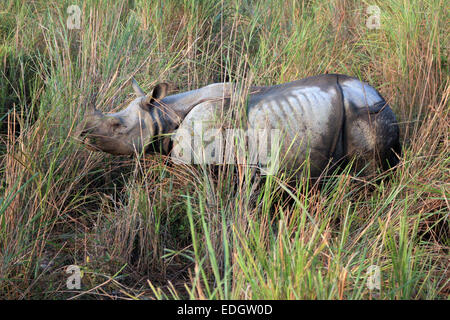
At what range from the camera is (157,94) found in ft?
10.4

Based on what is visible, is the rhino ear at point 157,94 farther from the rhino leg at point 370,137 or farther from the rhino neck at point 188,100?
the rhino leg at point 370,137

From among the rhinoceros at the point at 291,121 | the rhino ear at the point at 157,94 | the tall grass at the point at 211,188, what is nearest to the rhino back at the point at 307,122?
the rhinoceros at the point at 291,121

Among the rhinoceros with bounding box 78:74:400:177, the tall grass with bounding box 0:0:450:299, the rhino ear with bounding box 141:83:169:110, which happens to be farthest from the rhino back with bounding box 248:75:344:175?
the rhino ear with bounding box 141:83:169:110

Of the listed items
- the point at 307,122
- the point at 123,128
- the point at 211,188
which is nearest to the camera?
the point at 211,188

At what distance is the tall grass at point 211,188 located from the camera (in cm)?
221

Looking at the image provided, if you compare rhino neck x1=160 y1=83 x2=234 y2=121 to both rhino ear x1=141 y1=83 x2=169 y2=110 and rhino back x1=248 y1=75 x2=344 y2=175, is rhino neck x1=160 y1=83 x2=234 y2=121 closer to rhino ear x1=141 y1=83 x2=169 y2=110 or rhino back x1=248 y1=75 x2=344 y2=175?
rhino ear x1=141 y1=83 x2=169 y2=110

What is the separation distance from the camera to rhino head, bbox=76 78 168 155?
10.2ft

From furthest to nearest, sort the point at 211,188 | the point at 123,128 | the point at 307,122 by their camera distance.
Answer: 1. the point at 123,128
2. the point at 307,122
3. the point at 211,188

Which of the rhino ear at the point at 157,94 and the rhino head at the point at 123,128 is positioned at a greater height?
the rhino ear at the point at 157,94

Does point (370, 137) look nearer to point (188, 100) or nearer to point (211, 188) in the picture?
point (211, 188)

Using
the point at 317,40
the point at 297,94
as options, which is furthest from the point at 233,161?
the point at 317,40

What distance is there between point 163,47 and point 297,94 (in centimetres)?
150

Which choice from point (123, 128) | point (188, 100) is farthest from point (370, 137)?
point (123, 128)

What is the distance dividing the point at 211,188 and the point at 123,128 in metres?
0.64
